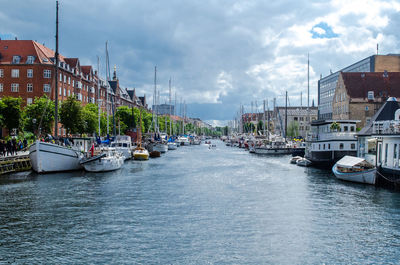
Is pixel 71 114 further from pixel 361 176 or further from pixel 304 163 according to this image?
pixel 361 176

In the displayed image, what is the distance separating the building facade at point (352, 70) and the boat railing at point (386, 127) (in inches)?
2185

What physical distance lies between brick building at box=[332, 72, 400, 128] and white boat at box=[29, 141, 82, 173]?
2400 inches

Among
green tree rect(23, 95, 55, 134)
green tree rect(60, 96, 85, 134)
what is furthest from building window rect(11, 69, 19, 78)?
green tree rect(60, 96, 85, 134)

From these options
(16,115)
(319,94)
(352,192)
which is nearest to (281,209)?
(352,192)

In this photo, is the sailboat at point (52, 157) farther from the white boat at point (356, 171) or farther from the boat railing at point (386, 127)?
the boat railing at point (386, 127)

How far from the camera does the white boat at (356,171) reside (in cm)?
3656

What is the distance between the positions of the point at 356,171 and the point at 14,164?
113 ft

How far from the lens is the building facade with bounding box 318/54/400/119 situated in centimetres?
9356

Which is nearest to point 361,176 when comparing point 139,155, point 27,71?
point 139,155

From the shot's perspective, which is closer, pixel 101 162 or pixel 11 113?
pixel 101 162

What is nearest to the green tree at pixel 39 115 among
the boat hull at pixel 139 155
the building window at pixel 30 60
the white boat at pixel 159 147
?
the boat hull at pixel 139 155

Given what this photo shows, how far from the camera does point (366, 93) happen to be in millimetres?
84875

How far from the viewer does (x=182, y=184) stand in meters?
38.2

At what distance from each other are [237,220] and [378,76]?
2950 inches
